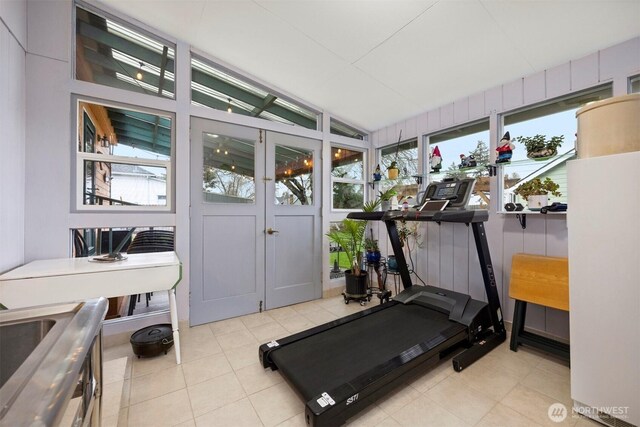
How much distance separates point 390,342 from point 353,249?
5.74ft

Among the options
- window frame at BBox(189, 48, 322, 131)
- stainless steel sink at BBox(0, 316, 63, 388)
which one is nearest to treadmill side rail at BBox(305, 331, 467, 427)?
stainless steel sink at BBox(0, 316, 63, 388)

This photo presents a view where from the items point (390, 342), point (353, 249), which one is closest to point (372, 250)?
point (353, 249)

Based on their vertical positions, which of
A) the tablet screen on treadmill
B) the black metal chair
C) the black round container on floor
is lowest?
the black round container on floor

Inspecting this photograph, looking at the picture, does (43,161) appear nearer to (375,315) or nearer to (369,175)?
(375,315)

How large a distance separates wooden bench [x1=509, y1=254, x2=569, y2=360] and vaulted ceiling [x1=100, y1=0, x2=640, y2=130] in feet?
6.27

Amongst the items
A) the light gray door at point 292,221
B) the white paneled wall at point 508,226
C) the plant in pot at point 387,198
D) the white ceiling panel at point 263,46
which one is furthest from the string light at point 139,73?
the white paneled wall at point 508,226

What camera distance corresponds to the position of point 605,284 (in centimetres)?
158

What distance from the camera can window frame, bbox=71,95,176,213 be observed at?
2506mm

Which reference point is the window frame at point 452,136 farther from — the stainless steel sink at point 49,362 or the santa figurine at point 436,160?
the stainless steel sink at point 49,362

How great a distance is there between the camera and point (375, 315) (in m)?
2.82

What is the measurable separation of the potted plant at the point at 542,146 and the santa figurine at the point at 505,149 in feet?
0.47

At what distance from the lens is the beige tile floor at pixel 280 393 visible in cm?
171

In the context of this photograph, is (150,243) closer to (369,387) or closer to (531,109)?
(369,387)

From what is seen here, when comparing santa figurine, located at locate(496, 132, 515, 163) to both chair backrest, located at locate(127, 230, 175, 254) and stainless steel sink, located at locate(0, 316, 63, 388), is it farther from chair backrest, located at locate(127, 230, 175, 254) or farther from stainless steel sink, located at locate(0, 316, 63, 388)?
chair backrest, located at locate(127, 230, 175, 254)
